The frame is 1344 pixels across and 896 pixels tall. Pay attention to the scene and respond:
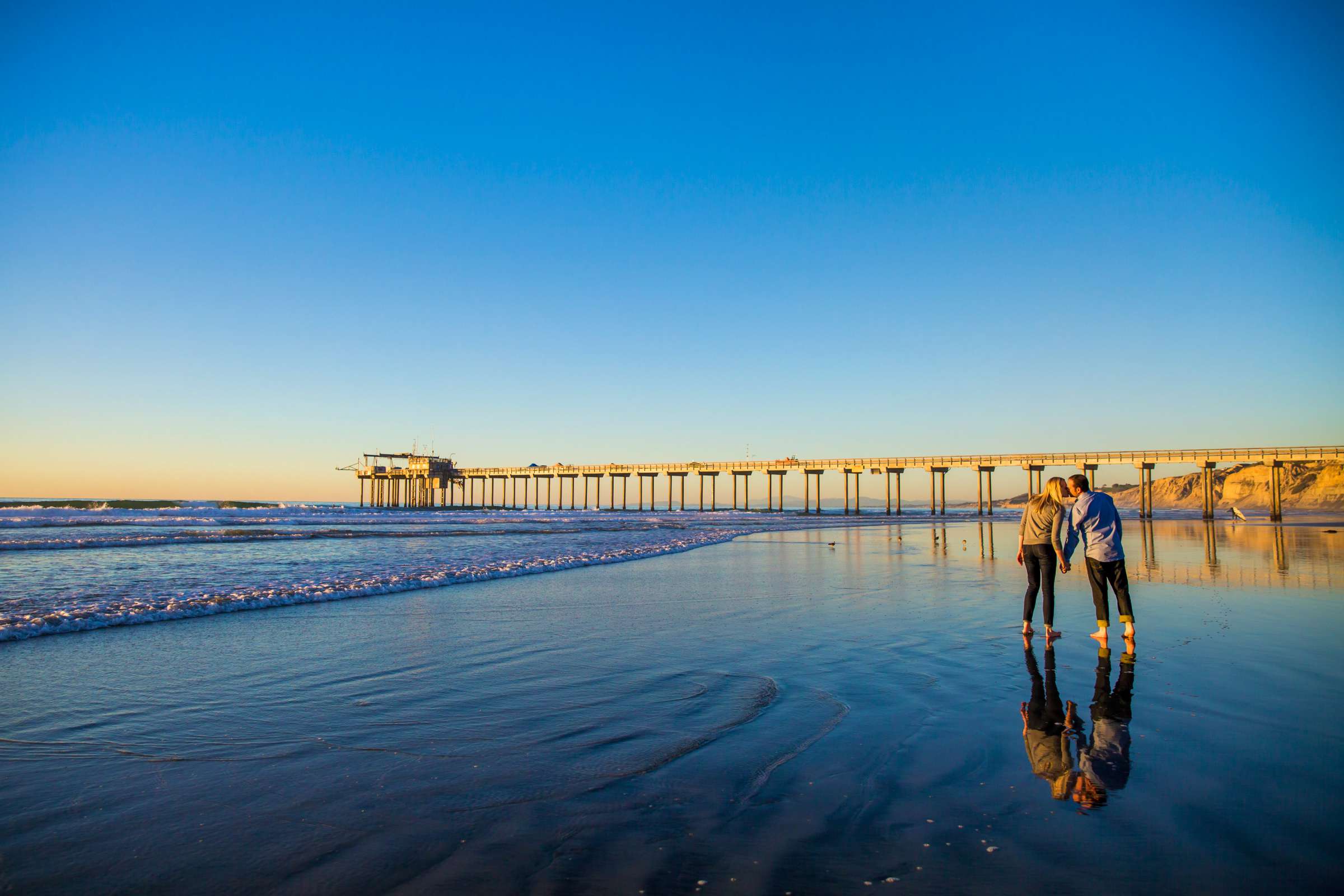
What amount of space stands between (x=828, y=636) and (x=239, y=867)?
526 cm

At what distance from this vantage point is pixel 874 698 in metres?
4.64

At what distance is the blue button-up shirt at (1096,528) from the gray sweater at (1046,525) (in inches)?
5.2

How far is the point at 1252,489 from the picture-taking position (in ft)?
304

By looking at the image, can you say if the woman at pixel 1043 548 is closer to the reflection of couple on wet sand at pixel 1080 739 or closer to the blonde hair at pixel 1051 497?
the blonde hair at pixel 1051 497

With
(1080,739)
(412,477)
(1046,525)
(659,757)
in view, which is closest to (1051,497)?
(1046,525)

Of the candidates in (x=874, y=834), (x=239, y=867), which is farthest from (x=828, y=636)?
(x=239, y=867)

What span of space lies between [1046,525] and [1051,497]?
1.30 feet

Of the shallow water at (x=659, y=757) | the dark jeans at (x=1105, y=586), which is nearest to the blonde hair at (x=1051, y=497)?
the dark jeans at (x=1105, y=586)

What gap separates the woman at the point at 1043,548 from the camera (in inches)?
265

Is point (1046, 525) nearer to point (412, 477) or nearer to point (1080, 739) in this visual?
point (1080, 739)

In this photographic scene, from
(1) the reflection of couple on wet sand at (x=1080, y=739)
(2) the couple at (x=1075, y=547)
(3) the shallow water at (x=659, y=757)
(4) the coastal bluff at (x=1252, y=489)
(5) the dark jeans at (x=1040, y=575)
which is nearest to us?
(3) the shallow water at (x=659, y=757)

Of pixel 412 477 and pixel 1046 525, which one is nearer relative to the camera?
pixel 1046 525

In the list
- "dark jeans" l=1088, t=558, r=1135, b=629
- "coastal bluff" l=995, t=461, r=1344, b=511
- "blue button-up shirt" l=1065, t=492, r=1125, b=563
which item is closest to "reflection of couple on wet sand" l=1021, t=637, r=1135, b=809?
"dark jeans" l=1088, t=558, r=1135, b=629

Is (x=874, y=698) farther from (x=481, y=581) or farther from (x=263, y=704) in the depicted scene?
(x=481, y=581)
